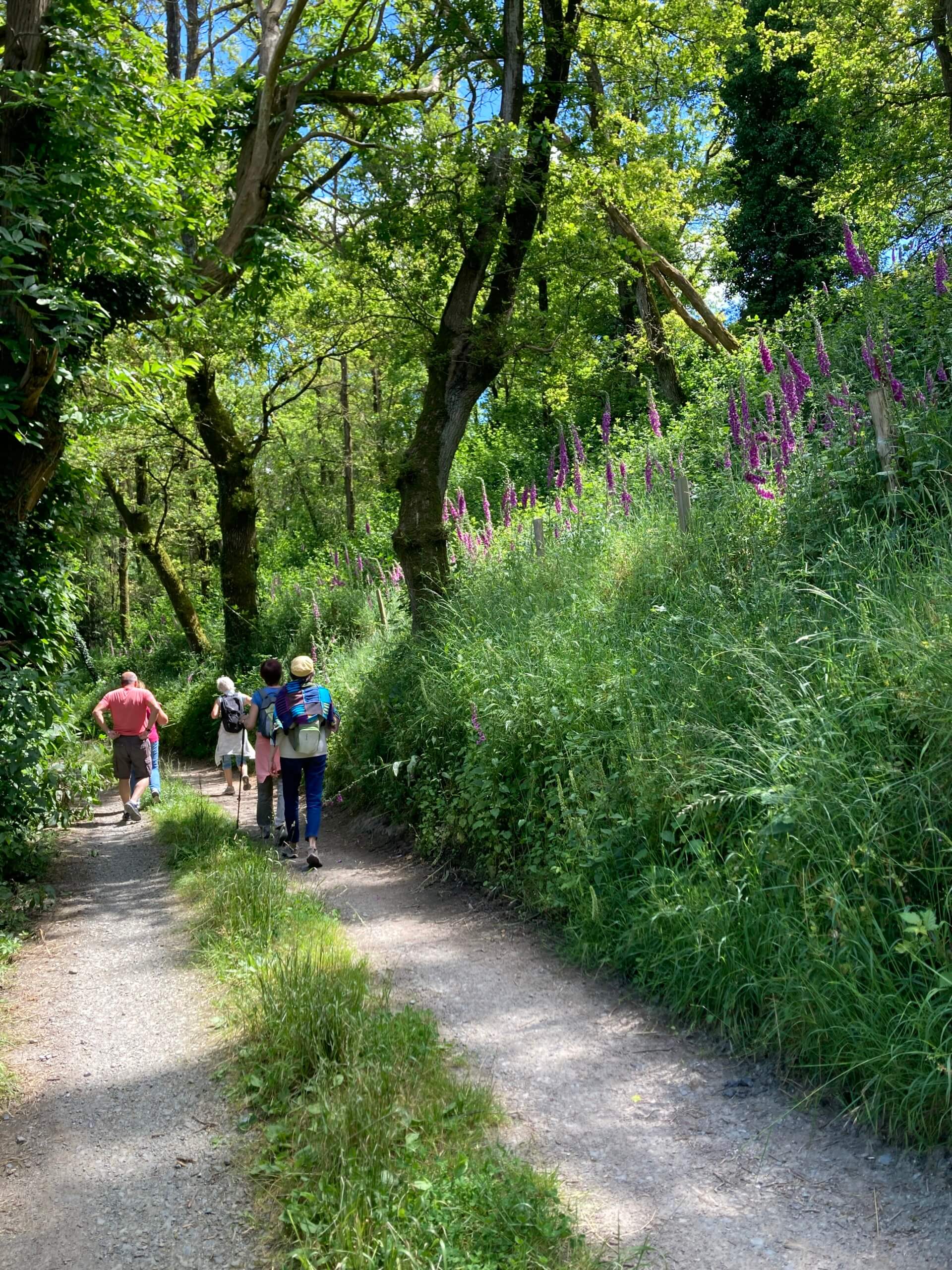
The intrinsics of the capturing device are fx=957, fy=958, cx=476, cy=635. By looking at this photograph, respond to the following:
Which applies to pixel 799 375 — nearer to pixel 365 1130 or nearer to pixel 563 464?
pixel 563 464

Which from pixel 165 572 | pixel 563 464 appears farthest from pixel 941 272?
pixel 165 572

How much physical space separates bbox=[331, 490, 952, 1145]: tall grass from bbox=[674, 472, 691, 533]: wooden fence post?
3.8 inches

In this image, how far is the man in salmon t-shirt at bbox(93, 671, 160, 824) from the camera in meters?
11.9

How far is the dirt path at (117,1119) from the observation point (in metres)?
3.43

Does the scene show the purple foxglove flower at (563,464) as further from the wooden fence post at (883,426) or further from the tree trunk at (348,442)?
the tree trunk at (348,442)

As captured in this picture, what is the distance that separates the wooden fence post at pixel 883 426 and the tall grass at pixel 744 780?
0.48 meters

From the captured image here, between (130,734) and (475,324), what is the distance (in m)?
6.63

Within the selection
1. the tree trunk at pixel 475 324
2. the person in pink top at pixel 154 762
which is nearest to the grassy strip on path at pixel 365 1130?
the tree trunk at pixel 475 324

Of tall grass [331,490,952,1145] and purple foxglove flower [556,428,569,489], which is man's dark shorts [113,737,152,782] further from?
purple foxglove flower [556,428,569,489]

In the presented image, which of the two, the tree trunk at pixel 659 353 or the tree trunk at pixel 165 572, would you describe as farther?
the tree trunk at pixel 165 572

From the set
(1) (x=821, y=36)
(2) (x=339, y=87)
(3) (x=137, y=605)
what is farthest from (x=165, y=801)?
(3) (x=137, y=605)

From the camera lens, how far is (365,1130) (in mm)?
3650

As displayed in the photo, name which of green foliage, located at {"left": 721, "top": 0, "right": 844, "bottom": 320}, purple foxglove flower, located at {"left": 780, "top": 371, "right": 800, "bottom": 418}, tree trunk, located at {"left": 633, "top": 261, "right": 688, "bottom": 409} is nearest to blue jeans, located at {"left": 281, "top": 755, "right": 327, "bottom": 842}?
purple foxglove flower, located at {"left": 780, "top": 371, "right": 800, "bottom": 418}

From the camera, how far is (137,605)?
4112 centimetres
